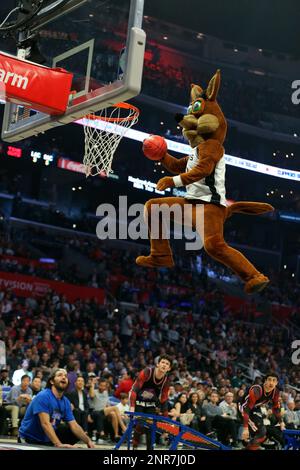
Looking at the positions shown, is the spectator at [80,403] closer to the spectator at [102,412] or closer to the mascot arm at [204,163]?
the spectator at [102,412]

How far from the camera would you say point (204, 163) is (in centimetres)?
620

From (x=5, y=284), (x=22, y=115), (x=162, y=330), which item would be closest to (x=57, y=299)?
(x=5, y=284)

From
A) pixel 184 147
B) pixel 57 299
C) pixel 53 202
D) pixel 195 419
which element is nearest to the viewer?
pixel 195 419

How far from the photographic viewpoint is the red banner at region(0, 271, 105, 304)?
2083cm

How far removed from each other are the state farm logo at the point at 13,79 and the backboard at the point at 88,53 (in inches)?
17.6

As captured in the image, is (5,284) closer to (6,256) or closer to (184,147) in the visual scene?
(6,256)

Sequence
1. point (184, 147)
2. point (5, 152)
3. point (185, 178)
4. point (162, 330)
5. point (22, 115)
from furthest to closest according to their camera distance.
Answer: point (5, 152) → point (184, 147) → point (162, 330) → point (22, 115) → point (185, 178)

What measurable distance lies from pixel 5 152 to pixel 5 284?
9545 mm

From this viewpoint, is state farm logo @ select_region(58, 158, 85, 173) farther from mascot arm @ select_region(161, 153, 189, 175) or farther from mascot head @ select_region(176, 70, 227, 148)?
mascot head @ select_region(176, 70, 227, 148)

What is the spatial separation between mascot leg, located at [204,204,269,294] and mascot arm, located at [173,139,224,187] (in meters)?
0.34

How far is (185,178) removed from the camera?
20.0ft

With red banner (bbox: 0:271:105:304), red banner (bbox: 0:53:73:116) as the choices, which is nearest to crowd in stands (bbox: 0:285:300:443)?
red banner (bbox: 0:271:105:304)

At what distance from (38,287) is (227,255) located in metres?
15.6

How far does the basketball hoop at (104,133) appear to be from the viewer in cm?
782
